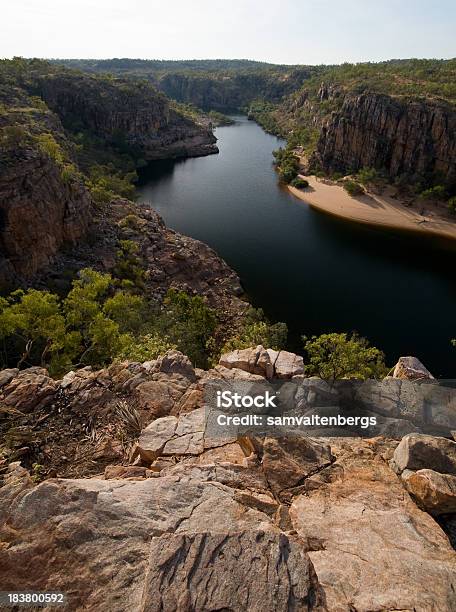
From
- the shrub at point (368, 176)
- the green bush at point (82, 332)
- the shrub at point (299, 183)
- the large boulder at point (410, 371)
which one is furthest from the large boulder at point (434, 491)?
the shrub at point (299, 183)

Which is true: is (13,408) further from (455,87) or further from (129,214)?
(455,87)

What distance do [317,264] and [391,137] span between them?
47419 millimetres

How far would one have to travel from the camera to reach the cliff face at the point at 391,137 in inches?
3093

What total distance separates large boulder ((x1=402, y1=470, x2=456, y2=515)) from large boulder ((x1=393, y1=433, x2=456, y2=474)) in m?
0.64

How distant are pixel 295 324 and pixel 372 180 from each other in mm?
54163

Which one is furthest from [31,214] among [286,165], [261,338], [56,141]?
[286,165]

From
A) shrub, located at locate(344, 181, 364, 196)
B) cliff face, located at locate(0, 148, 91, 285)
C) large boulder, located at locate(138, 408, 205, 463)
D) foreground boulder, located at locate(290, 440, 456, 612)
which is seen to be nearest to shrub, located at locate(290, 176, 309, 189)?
shrub, located at locate(344, 181, 364, 196)

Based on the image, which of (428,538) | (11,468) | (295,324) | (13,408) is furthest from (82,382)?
(295,324)

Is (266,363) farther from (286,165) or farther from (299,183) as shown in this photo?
(286,165)

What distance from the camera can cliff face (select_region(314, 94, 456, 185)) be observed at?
78562mm

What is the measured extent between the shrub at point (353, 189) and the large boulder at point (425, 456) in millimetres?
75674

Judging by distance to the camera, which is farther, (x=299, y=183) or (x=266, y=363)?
(x=299, y=183)

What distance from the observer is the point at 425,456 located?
38.1ft

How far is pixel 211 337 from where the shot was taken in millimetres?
35750
